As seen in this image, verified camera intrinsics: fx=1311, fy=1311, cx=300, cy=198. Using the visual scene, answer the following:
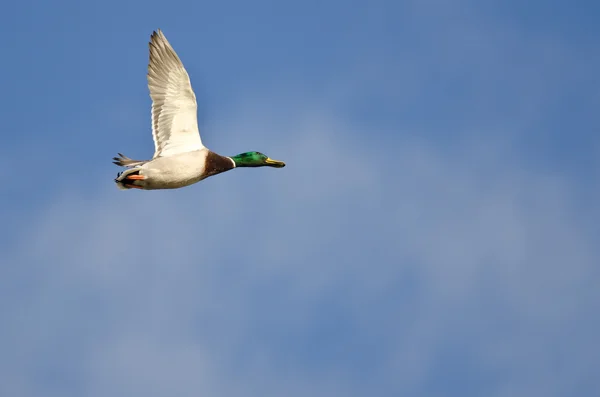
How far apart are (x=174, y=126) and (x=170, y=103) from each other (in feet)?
1.53

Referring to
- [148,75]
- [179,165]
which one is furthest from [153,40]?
[179,165]

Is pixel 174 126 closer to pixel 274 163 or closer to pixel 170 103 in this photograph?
pixel 170 103

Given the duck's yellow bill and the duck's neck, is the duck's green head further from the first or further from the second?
the duck's neck

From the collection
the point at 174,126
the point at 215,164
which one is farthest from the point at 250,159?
the point at 174,126

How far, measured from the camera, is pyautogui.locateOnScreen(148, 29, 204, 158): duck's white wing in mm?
25844

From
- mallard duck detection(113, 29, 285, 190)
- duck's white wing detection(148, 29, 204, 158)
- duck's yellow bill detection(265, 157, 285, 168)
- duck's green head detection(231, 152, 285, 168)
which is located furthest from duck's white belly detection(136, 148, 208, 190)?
duck's yellow bill detection(265, 157, 285, 168)

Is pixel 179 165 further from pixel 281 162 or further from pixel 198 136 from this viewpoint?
pixel 281 162

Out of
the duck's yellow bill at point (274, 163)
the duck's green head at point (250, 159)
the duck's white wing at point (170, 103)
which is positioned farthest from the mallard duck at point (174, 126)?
the duck's yellow bill at point (274, 163)

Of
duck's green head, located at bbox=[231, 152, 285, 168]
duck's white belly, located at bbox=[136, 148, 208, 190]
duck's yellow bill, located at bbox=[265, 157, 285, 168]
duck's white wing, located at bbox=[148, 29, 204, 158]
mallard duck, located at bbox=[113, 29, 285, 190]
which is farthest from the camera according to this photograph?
duck's yellow bill, located at bbox=[265, 157, 285, 168]

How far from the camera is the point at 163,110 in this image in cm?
2606

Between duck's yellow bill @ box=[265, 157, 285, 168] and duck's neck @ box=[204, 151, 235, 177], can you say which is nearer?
duck's neck @ box=[204, 151, 235, 177]

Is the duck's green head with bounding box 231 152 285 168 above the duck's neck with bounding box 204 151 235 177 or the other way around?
above

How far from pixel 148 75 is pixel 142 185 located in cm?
229

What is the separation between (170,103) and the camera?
26.0 m
